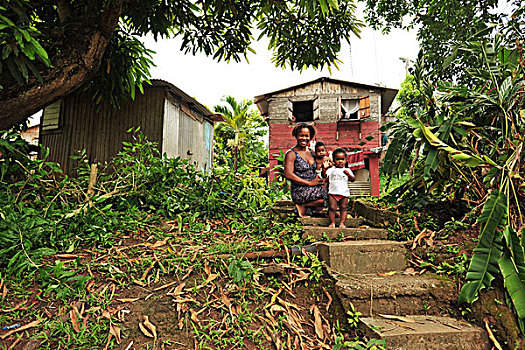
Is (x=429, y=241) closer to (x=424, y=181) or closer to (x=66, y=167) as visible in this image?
(x=424, y=181)

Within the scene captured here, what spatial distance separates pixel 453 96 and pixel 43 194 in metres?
5.23

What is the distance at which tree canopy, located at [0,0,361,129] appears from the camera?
3.46 m

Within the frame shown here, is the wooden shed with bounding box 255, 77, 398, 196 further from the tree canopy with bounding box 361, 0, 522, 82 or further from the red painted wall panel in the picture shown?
the tree canopy with bounding box 361, 0, 522, 82

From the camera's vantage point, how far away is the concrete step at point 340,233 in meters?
3.17

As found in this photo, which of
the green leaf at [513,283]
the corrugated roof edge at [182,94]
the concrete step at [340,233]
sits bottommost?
the green leaf at [513,283]

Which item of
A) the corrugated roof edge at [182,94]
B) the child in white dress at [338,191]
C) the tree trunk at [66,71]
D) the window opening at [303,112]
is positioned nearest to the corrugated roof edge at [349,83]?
the window opening at [303,112]

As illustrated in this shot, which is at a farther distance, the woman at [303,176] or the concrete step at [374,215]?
the woman at [303,176]

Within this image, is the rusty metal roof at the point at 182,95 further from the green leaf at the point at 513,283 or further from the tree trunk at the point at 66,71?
the green leaf at the point at 513,283

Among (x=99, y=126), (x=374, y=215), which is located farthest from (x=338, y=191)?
(x=99, y=126)

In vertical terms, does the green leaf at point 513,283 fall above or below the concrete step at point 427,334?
above

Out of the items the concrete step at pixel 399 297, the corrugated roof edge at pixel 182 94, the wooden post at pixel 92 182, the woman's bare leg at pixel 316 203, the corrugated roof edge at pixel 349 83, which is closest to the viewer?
the concrete step at pixel 399 297

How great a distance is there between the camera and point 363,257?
2.70 metres

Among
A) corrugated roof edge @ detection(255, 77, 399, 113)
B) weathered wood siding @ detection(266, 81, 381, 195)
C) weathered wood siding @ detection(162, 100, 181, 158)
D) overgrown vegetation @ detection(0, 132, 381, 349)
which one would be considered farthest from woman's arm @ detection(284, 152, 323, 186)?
corrugated roof edge @ detection(255, 77, 399, 113)

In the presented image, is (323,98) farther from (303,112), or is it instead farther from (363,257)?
(363,257)
